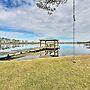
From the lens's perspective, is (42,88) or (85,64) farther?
(85,64)

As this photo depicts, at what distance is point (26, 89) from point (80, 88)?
2947mm

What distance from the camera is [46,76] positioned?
1186cm

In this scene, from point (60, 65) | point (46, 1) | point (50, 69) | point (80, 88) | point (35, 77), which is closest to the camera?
point (80, 88)

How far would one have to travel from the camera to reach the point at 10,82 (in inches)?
440

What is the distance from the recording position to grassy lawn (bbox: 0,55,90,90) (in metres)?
10.4

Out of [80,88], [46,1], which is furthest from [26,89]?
[46,1]

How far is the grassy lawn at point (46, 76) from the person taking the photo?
10.4 meters

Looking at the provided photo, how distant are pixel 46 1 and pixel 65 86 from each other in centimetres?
850

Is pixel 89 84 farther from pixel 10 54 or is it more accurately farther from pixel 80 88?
pixel 10 54

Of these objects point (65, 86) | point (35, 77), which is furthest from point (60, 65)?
point (65, 86)

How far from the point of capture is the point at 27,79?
1146cm

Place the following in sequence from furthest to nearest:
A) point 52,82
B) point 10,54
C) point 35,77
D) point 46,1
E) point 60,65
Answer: point 10,54
point 46,1
point 60,65
point 35,77
point 52,82

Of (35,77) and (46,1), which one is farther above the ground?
(46,1)

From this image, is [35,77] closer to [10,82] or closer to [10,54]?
[10,82]
